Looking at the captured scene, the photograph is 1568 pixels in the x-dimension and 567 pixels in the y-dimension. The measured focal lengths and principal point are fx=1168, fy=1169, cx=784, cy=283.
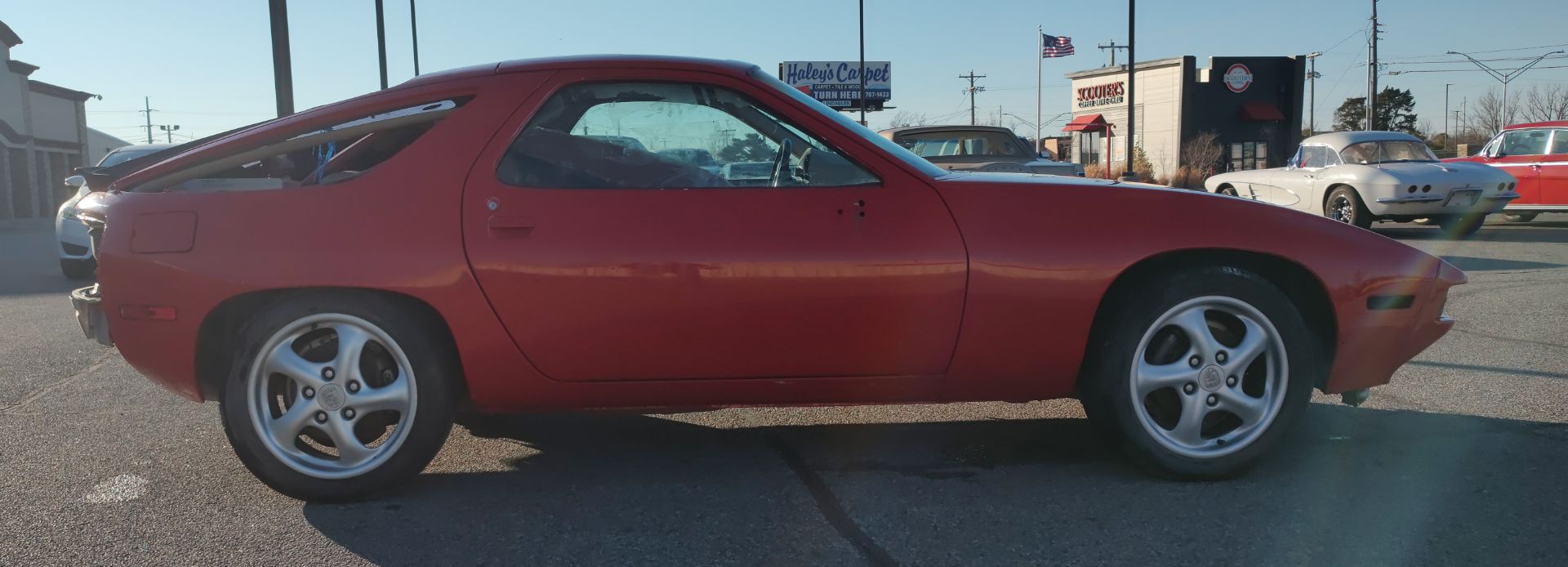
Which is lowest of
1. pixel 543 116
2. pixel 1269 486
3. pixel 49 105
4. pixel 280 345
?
pixel 1269 486

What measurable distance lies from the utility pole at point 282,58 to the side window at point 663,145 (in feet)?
26.5

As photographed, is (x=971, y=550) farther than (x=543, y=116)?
No

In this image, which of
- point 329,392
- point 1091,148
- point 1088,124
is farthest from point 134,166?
point 1091,148

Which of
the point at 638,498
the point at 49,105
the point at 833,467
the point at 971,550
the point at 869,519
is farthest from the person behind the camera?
the point at 49,105

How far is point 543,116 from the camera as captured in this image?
3670 mm

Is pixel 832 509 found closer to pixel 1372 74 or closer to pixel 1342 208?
pixel 1342 208

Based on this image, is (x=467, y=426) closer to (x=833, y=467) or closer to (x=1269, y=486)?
(x=833, y=467)

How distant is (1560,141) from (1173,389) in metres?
14.8

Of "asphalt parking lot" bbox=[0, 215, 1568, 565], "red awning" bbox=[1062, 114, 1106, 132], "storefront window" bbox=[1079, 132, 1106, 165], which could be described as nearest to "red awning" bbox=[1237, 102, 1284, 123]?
"storefront window" bbox=[1079, 132, 1106, 165]

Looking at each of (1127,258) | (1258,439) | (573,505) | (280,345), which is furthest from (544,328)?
(1258,439)

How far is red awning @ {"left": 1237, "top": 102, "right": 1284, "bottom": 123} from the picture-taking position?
152 feet

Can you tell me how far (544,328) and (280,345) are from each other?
31.5 inches

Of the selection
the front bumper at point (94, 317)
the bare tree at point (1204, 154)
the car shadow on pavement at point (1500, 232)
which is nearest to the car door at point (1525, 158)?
the car shadow on pavement at point (1500, 232)

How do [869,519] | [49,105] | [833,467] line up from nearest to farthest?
[869,519] < [833,467] < [49,105]
